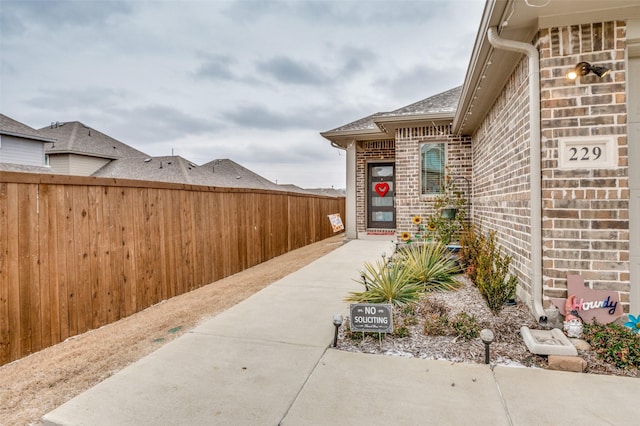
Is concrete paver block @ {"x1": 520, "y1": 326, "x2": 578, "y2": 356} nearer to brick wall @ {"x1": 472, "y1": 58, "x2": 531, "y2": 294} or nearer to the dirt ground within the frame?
brick wall @ {"x1": 472, "y1": 58, "x2": 531, "y2": 294}

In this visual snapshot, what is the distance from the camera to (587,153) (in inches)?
118

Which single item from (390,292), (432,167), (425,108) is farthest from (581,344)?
(425,108)

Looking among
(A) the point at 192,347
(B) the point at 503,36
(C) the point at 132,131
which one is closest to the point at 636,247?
(B) the point at 503,36

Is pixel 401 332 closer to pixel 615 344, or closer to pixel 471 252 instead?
pixel 615 344

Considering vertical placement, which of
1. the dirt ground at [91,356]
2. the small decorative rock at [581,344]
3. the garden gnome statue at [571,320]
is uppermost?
the garden gnome statue at [571,320]

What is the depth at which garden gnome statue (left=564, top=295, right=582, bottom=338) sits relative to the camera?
9.11ft

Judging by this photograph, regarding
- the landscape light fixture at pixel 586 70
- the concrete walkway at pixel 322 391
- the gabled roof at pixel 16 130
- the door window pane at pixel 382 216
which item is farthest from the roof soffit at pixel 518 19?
the gabled roof at pixel 16 130

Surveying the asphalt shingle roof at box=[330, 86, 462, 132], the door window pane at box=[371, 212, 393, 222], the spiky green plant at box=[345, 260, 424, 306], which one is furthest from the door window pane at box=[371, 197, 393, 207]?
the spiky green plant at box=[345, 260, 424, 306]

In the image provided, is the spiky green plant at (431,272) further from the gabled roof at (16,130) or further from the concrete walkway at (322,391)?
the gabled roof at (16,130)

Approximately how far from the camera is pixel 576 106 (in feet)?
9.87

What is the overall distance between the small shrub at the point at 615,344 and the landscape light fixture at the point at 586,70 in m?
2.10

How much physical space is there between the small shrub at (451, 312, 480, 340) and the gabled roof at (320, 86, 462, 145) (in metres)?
5.65

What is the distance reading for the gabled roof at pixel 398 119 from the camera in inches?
308

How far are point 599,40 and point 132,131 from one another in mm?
27106
